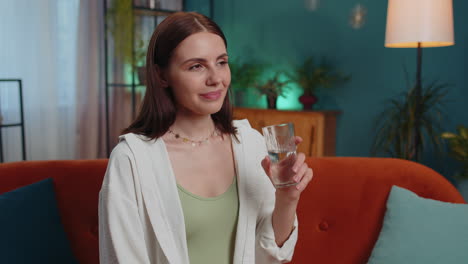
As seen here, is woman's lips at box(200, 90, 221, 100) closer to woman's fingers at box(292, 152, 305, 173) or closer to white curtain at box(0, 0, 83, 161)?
woman's fingers at box(292, 152, 305, 173)

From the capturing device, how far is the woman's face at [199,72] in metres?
1.13

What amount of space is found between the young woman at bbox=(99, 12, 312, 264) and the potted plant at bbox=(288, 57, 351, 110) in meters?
3.20

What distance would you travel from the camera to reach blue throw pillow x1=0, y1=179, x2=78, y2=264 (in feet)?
4.26

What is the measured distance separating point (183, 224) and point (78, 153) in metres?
4.38

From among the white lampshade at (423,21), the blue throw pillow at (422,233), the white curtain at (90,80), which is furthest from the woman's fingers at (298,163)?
the white curtain at (90,80)

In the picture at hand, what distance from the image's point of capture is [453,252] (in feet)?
4.47

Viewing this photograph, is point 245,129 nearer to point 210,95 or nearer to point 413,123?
point 210,95

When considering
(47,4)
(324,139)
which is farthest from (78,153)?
(324,139)

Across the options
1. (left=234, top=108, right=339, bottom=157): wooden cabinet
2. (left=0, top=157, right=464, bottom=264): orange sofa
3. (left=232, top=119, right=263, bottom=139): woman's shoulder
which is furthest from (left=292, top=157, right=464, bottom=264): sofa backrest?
(left=234, top=108, right=339, bottom=157): wooden cabinet

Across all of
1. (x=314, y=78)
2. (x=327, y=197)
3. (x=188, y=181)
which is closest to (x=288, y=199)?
(x=188, y=181)

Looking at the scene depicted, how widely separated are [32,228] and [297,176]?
0.90 metres

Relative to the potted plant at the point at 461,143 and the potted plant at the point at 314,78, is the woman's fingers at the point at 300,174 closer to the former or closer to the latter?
the potted plant at the point at 461,143

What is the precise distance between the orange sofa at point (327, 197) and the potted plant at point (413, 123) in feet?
5.58

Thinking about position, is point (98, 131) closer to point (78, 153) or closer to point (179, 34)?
point (78, 153)
